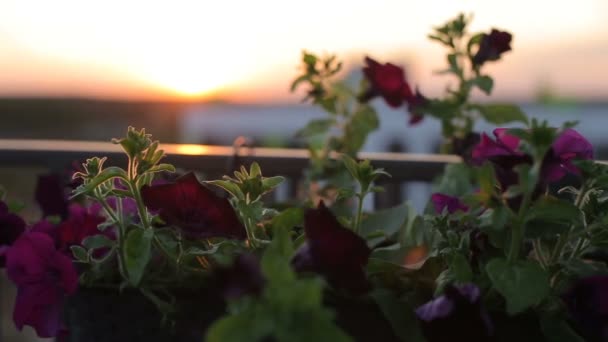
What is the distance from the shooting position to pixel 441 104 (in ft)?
2.66

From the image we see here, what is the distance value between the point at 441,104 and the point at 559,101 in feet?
16.4

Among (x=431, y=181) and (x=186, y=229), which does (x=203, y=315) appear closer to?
(x=186, y=229)

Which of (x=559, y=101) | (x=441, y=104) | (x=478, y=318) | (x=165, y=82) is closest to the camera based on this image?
(x=478, y=318)

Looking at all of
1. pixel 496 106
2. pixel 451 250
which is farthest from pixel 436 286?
pixel 496 106

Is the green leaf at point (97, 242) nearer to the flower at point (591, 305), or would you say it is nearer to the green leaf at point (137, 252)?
the green leaf at point (137, 252)

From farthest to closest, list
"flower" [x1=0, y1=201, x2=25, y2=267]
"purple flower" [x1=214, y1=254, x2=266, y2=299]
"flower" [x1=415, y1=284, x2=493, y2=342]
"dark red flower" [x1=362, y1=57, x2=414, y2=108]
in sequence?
"dark red flower" [x1=362, y1=57, x2=414, y2=108] → "flower" [x1=0, y1=201, x2=25, y2=267] → "flower" [x1=415, y1=284, x2=493, y2=342] → "purple flower" [x1=214, y1=254, x2=266, y2=299]

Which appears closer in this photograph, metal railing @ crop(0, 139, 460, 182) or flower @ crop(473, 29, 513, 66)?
flower @ crop(473, 29, 513, 66)

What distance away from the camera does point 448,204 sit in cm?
56

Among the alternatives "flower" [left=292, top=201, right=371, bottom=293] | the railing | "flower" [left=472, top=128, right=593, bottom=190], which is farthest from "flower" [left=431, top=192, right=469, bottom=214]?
the railing

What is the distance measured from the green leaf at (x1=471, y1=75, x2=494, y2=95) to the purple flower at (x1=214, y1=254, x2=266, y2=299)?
19.9 inches

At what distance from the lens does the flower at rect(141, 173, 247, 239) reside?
0.44 meters

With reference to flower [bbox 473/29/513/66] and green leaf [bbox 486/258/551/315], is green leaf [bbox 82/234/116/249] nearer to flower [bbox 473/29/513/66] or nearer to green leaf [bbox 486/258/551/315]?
green leaf [bbox 486/258/551/315]

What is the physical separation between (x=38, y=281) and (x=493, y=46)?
45cm

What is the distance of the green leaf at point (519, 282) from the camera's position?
1.30 ft
